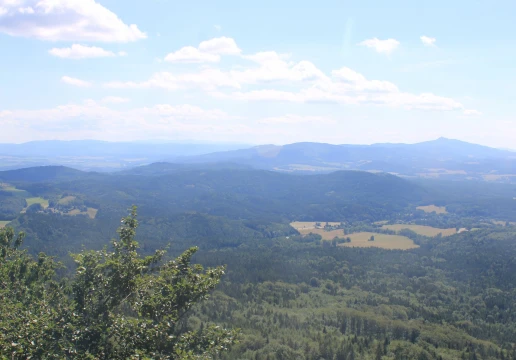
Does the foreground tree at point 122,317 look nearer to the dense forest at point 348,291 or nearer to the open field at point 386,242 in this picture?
the dense forest at point 348,291

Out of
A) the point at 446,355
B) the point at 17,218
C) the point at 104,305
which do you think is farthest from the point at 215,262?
the point at 104,305

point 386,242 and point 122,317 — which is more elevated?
point 122,317

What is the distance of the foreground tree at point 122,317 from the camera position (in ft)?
56.3

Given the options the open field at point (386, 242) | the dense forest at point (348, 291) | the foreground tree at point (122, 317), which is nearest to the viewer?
the foreground tree at point (122, 317)

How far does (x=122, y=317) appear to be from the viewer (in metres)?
19.1

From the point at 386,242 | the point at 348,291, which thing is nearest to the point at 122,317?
the point at 348,291

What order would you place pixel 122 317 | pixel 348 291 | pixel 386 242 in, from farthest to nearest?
pixel 386 242, pixel 348 291, pixel 122 317

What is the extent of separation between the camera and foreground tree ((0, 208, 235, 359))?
17.2m

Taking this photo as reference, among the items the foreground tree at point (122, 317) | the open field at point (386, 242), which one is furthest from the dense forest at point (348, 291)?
the foreground tree at point (122, 317)

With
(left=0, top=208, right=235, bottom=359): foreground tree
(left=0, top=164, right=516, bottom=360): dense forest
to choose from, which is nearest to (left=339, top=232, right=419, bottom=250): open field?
(left=0, top=164, right=516, bottom=360): dense forest

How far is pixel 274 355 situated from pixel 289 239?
126401mm

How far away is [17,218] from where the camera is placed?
180m

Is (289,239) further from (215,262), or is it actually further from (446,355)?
(446,355)

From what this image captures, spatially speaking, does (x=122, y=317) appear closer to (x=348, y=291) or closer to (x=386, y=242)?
(x=348, y=291)
